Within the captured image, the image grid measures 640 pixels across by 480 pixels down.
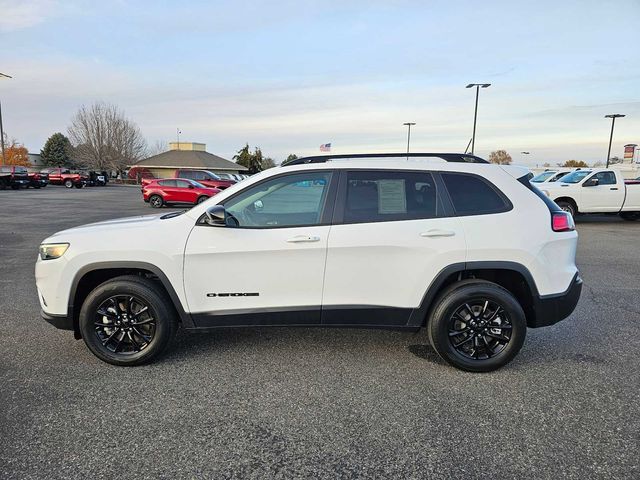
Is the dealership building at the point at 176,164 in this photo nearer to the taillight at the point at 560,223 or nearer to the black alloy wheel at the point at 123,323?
the black alloy wheel at the point at 123,323

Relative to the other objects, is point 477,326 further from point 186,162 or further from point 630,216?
point 186,162

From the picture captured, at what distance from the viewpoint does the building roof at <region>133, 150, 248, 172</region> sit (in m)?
61.7

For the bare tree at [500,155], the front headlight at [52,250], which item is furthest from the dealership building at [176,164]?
the front headlight at [52,250]

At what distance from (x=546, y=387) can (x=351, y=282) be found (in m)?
1.76

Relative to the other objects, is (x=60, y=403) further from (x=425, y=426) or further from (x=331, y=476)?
(x=425, y=426)

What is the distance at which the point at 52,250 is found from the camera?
362 cm

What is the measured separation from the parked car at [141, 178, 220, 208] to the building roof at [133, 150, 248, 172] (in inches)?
1595

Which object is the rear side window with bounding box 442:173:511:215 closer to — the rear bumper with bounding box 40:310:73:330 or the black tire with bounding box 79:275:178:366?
the black tire with bounding box 79:275:178:366

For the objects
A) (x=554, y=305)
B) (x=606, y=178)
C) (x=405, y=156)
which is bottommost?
(x=554, y=305)

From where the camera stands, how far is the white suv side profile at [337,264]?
353 centimetres

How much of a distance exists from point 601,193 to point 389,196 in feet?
44.8

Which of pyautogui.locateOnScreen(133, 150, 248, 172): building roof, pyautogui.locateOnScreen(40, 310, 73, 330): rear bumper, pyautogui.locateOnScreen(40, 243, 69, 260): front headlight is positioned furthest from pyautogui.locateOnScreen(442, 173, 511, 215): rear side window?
pyautogui.locateOnScreen(133, 150, 248, 172): building roof

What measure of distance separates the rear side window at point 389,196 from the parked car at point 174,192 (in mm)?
17789

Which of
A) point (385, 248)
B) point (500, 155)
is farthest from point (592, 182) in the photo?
point (500, 155)
